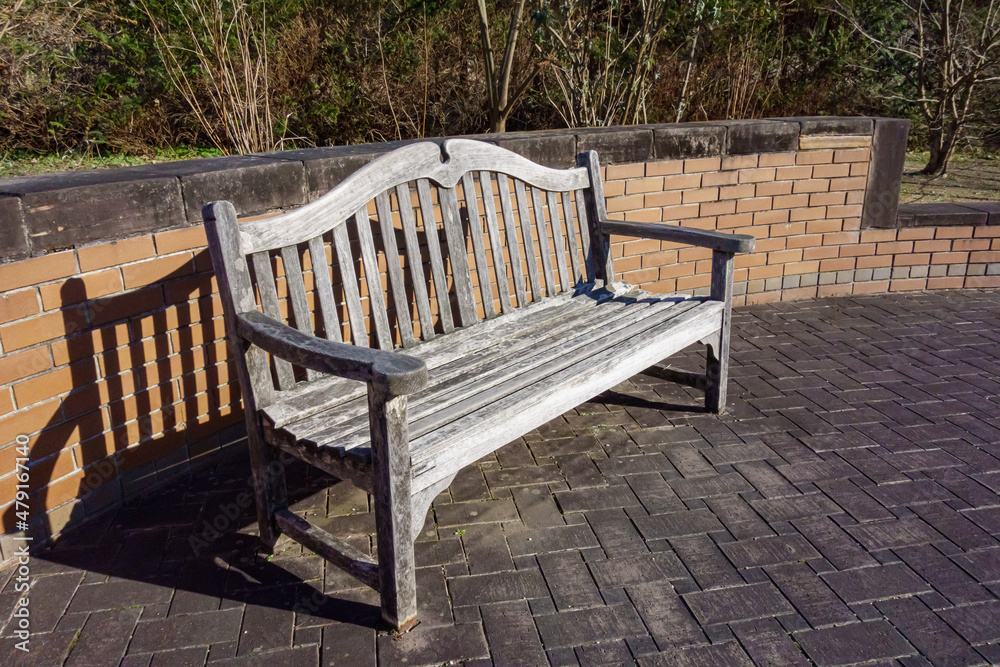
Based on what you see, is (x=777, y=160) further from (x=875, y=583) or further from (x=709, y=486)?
(x=875, y=583)

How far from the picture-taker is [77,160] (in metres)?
5.19

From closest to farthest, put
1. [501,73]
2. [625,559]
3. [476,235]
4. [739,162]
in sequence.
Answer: [625,559], [476,235], [739,162], [501,73]

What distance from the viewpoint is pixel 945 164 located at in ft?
22.8

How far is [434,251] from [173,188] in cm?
99

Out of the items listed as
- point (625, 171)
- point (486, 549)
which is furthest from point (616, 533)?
point (625, 171)

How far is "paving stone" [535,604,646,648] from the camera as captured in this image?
89.5 inches

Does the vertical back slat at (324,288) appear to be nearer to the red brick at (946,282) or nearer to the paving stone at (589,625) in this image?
the paving stone at (589,625)

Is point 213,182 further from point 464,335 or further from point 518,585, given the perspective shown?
point 518,585

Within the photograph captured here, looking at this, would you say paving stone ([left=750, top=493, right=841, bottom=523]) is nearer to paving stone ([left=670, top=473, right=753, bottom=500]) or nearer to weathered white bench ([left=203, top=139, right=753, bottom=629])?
paving stone ([left=670, top=473, right=753, bottom=500])

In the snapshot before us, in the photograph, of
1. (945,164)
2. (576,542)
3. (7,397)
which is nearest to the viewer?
(7,397)

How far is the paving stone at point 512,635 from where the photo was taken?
2193 millimetres

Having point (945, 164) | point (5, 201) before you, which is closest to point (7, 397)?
point (5, 201)

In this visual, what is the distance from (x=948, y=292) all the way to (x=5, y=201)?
18.5ft

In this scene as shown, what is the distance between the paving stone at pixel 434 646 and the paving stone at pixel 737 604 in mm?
671
